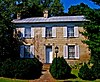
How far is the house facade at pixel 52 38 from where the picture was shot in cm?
3734

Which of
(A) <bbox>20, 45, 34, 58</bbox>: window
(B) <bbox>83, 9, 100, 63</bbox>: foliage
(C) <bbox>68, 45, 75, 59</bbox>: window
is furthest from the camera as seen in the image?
(A) <bbox>20, 45, 34, 58</bbox>: window

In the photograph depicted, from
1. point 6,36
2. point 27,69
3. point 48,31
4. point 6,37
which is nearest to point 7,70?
point 27,69

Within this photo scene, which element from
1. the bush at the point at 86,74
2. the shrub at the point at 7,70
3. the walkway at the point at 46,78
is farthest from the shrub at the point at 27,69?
the bush at the point at 86,74

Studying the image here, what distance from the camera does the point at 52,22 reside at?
3775 cm

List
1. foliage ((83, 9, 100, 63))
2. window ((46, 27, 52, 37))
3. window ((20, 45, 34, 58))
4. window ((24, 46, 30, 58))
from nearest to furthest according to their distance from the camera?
foliage ((83, 9, 100, 63))
window ((46, 27, 52, 37))
window ((20, 45, 34, 58))
window ((24, 46, 30, 58))

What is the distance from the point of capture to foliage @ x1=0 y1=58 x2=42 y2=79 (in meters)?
28.3

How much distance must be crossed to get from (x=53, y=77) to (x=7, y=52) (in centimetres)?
876

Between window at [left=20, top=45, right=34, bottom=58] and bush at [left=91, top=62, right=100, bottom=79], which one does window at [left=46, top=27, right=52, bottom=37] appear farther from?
bush at [left=91, top=62, right=100, bottom=79]

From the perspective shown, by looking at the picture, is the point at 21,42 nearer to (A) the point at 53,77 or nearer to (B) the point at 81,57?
(B) the point at 81,57

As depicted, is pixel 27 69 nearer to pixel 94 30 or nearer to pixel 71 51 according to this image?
pixel 94 30

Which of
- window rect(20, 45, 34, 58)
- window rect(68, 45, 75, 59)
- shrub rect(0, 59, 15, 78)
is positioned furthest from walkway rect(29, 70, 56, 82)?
window rect(20, 45, 34, 58)

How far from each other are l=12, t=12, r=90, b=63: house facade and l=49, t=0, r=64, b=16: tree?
18.9m

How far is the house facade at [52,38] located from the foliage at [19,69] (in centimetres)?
881

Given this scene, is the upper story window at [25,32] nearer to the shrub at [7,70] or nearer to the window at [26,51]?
the window at [26,51]
